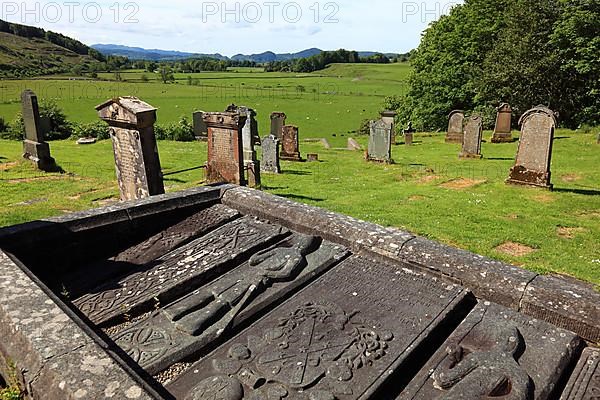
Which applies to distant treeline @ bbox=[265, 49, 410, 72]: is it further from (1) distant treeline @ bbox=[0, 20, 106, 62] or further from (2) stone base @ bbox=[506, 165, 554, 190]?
(2) stone base @ bbox=[506, 165, 554, 190]

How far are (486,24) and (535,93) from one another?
271 inches

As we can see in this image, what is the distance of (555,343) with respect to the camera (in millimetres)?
2805

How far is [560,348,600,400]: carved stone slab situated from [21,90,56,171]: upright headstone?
16.6m

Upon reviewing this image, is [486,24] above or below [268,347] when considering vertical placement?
above

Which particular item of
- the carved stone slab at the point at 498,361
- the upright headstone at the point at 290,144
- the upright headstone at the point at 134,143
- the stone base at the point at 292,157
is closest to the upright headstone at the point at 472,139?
the stone base at the point at 292,157

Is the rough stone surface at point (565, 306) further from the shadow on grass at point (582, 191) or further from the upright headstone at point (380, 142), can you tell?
the upright headstone at point (380, 142)

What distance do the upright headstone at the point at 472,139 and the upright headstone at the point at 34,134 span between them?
653 inches

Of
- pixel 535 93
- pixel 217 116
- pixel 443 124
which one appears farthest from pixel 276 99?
pixel 217 116

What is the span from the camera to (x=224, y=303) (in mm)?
3367

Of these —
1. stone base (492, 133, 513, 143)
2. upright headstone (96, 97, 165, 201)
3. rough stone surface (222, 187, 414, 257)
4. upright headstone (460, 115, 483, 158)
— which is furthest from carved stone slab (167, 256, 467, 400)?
stone base (492, 133, 513, 143)

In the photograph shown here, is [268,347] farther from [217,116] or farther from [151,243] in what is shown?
[217,116]

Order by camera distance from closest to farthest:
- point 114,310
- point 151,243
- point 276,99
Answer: point 114,310 → point 151,243 → point 276,99

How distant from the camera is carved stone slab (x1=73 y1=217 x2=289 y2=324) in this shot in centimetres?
343

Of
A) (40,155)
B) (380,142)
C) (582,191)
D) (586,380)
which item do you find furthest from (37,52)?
(586,380)
